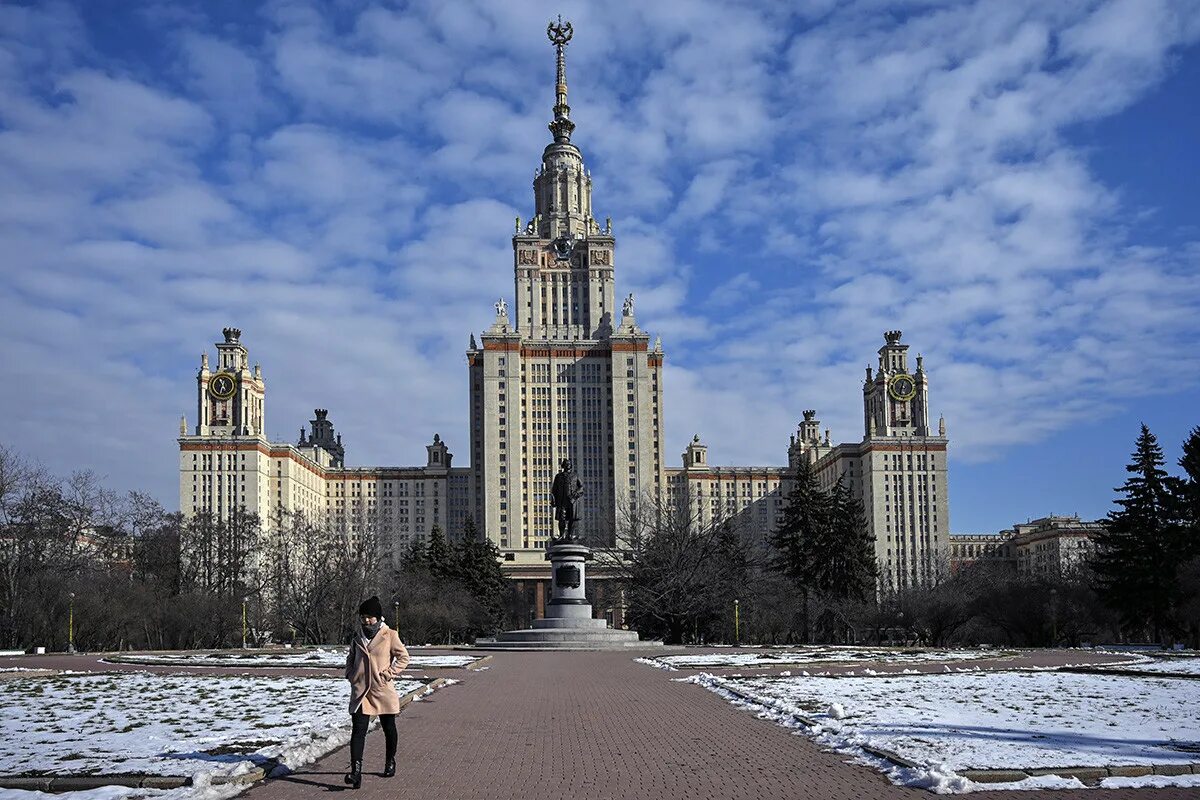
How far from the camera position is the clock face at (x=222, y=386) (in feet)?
456

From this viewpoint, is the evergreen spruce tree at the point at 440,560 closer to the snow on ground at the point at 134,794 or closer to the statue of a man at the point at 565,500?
the statue of a man at the point at 565,500

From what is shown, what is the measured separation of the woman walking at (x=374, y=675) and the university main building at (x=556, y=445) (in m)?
120

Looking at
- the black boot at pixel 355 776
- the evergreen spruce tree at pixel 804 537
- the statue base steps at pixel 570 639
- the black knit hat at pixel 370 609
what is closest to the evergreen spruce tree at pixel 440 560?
the evergreen spruce tree at pixel 804 537

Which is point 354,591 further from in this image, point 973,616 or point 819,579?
point 973,616

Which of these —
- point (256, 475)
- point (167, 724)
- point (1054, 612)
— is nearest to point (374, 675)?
point (167, 724)

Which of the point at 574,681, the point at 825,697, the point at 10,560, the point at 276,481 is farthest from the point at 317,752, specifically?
the point at 276,481

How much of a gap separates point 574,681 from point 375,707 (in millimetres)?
13838

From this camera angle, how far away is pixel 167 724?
14.5m

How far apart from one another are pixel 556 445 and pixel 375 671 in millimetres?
141007

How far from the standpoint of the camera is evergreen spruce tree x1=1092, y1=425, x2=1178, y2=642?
49281 millimetres

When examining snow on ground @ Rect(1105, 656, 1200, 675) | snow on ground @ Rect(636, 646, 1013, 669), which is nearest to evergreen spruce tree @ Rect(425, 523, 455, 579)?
snow on ground @ Rect(636, 646, 1013, 669)

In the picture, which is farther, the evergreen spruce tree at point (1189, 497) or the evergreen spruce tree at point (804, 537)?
the evergreen spruce tree at point (804, 537)

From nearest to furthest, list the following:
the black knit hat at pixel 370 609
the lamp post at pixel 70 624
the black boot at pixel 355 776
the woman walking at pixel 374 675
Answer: the black boot at pixel 355 776 < the woman walking at pixel 374 675 < the black knit hat at pixel 370 609 < the lamp post at pixel 70 624

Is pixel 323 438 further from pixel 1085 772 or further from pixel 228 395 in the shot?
pixel 1085 772
